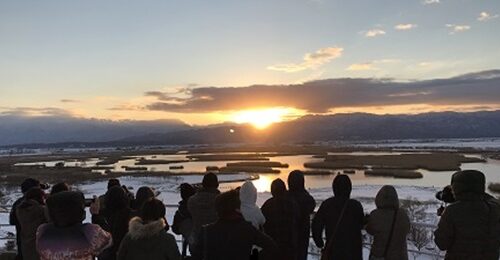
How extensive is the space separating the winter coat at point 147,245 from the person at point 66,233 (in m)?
0.28

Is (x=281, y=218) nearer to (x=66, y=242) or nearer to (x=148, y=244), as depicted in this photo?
(x=148, y=244)

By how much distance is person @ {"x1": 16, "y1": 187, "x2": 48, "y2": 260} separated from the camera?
5.89 m

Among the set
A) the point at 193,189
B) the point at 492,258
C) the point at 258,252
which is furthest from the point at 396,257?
the point at 193,189

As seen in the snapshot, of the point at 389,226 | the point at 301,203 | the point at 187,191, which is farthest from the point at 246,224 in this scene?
the point at 187,191

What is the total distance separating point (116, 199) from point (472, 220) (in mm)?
3827

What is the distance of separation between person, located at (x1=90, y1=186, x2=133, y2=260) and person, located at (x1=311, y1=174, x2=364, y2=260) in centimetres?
225

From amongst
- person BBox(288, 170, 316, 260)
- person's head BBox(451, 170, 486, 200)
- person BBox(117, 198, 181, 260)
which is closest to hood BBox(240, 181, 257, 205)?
person BBox(288, 170, 316, 260)

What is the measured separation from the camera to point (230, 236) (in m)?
3.98

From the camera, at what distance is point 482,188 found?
4570mm

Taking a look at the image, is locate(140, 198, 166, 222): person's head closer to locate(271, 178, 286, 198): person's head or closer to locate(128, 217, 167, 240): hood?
locate(128, 217, 167, 240): hood

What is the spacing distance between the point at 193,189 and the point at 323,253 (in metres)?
2.13

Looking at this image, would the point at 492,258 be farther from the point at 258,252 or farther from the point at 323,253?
the point at 258,252

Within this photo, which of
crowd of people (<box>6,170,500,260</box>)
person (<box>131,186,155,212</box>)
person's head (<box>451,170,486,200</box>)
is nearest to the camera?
crowd of people (<box>6,170,500,260</box>)

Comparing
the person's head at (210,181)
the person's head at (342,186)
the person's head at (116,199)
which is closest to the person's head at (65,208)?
the person's head at (116,199)
